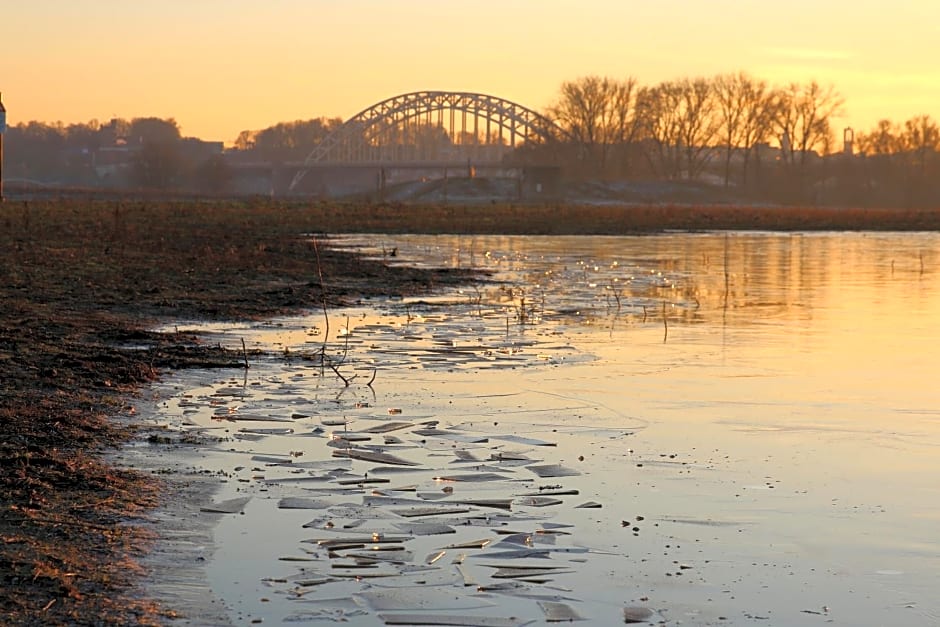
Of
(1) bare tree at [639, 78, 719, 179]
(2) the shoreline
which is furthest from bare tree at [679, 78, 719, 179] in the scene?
(2) the shoreline

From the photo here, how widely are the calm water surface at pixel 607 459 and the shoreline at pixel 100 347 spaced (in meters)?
0.55

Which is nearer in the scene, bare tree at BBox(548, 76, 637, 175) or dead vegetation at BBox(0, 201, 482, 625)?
dead vegetation at BBox(0, 201, 482, 625)

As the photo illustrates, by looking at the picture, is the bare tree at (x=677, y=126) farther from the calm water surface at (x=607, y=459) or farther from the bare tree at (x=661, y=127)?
the calm water surface at (x=607, y=459)

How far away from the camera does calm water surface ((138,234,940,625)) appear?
21.1ft

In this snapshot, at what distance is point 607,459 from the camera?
9.43m

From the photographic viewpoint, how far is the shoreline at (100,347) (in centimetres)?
659

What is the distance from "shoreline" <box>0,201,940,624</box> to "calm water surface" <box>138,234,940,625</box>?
55 centimetres

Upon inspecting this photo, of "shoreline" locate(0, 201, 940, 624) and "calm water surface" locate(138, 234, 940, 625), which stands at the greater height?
"shoreline" locate(0, 201, 940, 624)

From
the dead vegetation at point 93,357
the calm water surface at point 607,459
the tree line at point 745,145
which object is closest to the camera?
the calm water surface at point 607,459

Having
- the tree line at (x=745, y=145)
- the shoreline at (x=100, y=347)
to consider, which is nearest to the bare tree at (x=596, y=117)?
the tree line at (x=745, y=145)

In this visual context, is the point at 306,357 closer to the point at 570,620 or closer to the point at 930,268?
the point at 570,620

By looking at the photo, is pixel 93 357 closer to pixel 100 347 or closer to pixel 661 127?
pixel 100 347

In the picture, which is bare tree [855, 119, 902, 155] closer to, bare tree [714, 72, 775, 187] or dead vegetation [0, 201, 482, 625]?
bare tree [714, 72, 775, 187]

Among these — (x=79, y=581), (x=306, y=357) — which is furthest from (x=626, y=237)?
(x=79, y=581)
